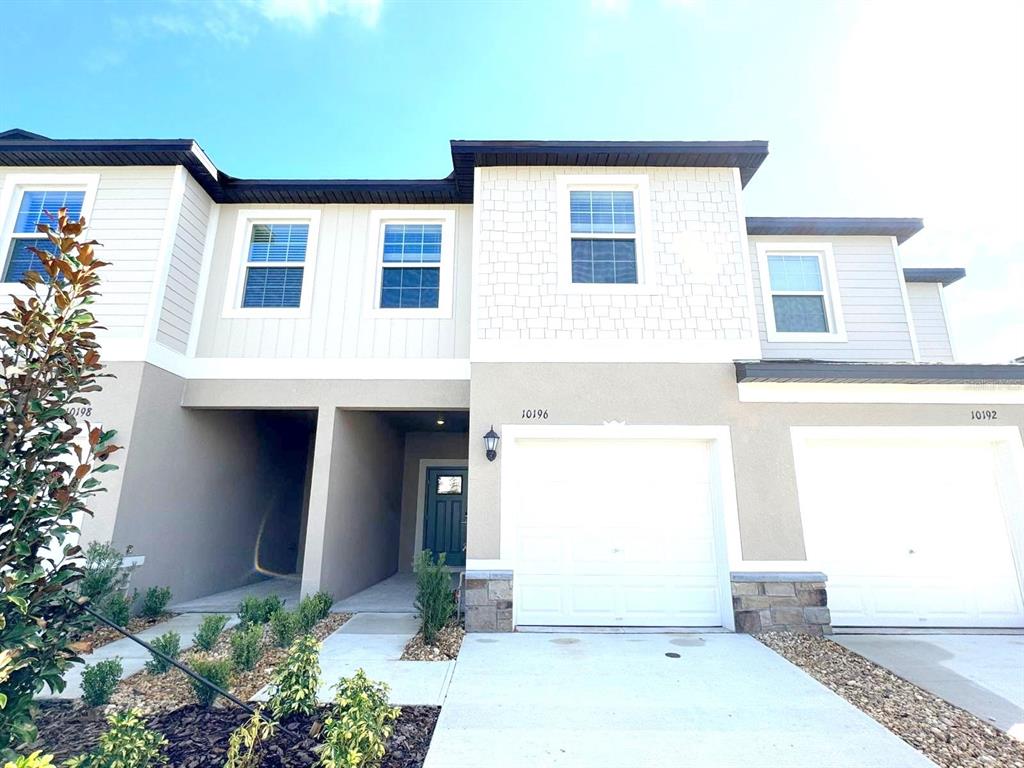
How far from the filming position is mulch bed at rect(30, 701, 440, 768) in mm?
2846

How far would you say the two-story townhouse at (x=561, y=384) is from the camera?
228 inches

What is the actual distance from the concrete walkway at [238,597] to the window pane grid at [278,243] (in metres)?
5.24

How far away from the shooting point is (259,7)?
8.98 meters

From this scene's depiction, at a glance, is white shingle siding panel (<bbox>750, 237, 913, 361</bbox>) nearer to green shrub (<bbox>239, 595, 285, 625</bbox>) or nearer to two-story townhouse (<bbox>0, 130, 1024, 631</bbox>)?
two-story townhouse (<bbox>0, 130, 1024, 631</bbox>)

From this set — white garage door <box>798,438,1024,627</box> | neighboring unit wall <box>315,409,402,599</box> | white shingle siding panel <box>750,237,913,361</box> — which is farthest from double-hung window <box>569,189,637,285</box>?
neighboring unit wall <box>315,409,402,599</box>

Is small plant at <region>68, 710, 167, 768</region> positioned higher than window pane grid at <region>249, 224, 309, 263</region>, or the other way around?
window pane grid at <region>249, 224, 309, 263</region>

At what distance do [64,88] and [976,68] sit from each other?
51.5 feet

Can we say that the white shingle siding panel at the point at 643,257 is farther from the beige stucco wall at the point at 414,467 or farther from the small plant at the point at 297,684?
the beige stucco wall at the point at 414,467

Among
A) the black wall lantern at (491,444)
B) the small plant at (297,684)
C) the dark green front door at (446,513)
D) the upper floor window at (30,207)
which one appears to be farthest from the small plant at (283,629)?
the upper floor window at (30,207)

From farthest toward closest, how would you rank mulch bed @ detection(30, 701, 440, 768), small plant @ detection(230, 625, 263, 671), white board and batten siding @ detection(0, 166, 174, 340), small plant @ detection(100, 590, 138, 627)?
white board and batten siding @ detection(0, 166, 174, 340)
small plant @ detection(100, 590, 138, 627)
small plant @ detection(230, 625, 263, 671)
mulch bed @ detection(30, 701, 440, 768)

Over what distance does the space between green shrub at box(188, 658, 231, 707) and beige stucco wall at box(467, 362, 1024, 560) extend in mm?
2786

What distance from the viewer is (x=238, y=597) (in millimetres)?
7570

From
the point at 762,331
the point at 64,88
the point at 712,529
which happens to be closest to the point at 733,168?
the point at 762,331

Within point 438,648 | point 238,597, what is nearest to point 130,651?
point 238,597
